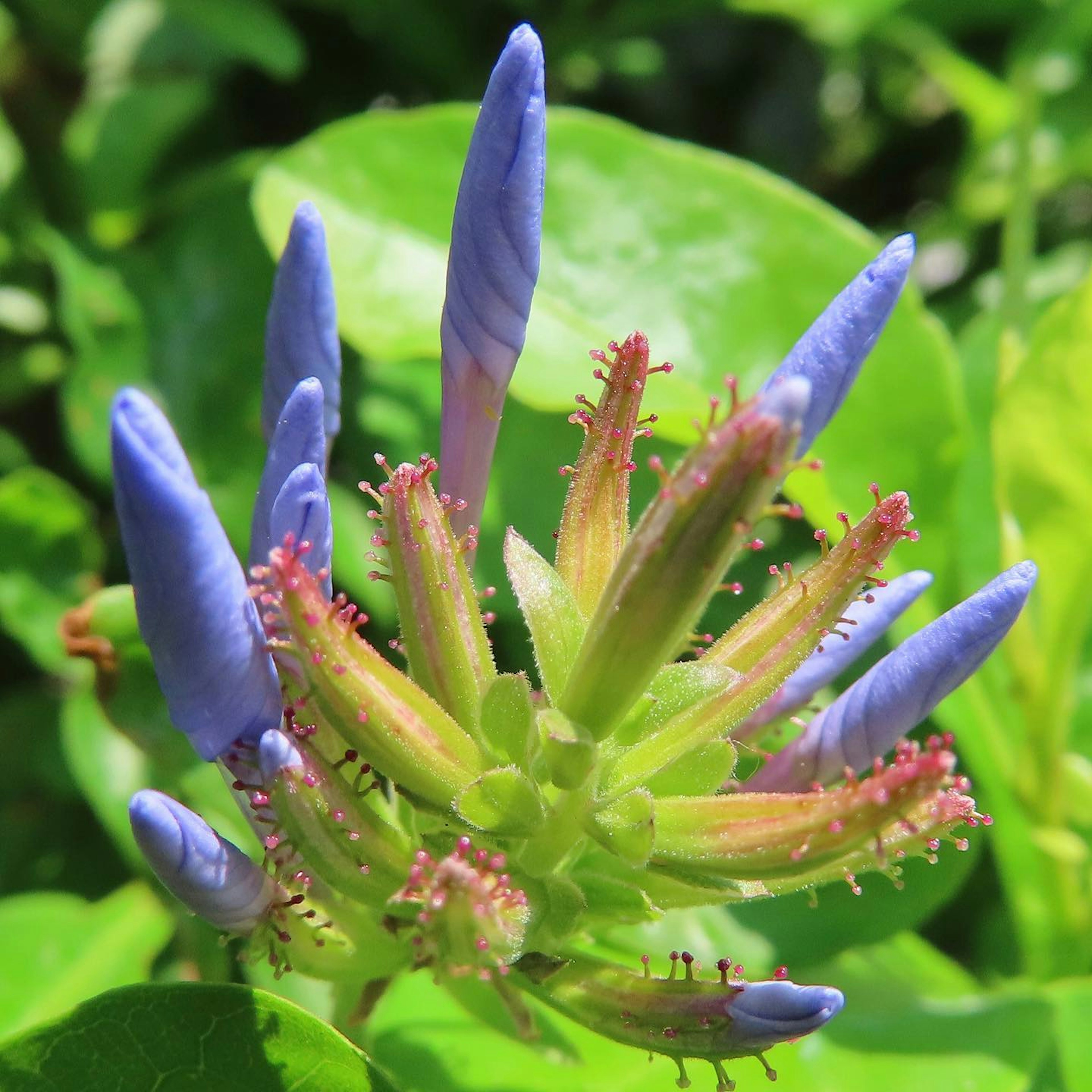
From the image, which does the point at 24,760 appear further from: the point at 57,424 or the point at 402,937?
the point at 402,937

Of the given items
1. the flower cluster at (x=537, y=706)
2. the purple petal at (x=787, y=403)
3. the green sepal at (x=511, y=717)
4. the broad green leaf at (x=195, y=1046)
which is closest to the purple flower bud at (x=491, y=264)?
the flower cluster at (x=537, y=706)

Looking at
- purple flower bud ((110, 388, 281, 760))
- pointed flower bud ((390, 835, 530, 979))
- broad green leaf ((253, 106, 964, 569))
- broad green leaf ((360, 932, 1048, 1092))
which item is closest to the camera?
purple flower bud ((110, 388, 281, 760))

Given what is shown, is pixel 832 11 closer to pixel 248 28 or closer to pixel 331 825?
pixel 248 28

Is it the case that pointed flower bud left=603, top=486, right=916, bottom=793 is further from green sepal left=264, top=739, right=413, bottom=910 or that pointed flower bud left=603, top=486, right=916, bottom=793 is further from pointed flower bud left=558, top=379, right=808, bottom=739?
green sepal left=264, top=739, right=413, bottom=910

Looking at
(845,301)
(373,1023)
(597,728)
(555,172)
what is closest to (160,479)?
(597,728)

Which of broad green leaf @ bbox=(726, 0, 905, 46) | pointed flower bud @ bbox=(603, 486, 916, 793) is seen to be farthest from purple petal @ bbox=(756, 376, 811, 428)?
broad green leaf @ bbox=(726, 0, 905, 46)

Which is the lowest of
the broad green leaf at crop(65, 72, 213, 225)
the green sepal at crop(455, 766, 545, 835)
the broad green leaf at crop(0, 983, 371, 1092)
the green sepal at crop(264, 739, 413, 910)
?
the broad green leaf at crop(0, 983, 371, 1092)
